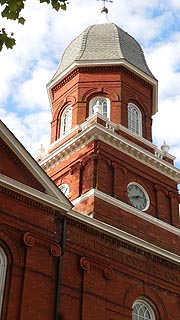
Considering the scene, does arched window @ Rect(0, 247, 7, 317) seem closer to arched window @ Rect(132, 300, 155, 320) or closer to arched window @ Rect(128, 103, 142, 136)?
arched window @ Rect(132, 300, 155, 320)

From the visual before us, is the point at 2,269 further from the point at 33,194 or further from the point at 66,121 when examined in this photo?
the point at 66,121

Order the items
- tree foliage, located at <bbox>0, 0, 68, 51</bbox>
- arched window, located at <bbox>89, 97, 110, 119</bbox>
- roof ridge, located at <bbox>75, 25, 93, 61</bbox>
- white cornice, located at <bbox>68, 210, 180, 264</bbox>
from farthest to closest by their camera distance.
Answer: roof ridge, located at <bbox>75, 25, 93, 61</bbox>, arched window, located at <bbox>89, 97, 110, 119</bbox>, white cornice, located at <bbox>68, 210, 180, 264</bbox>, tree foliage, located at <bbox>0, 0, 68, 51</bbox>

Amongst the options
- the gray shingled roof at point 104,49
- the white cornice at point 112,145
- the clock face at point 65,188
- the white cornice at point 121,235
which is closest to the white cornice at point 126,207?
the clock face at point 65,188

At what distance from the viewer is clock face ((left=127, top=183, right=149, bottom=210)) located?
2562cm

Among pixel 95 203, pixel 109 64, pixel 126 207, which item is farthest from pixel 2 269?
pixel 109 64

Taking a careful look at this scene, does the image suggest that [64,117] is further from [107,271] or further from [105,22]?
[107,271]

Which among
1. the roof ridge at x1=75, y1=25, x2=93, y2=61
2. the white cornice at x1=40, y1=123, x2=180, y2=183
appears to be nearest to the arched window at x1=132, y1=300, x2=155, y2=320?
the white cornice at x1=40, y1=123, x2=180, y2=183

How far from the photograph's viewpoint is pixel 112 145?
2575cm

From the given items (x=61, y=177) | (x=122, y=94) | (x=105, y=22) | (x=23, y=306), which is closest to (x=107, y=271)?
(x=23, y=306)

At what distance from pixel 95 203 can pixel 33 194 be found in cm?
472

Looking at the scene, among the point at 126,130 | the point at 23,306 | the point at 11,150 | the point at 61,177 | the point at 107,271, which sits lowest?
the point at 23,306

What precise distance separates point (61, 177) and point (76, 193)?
1937 millimetres

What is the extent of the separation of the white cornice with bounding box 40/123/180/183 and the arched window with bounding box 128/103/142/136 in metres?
2.30

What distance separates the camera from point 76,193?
2494 centimetres
